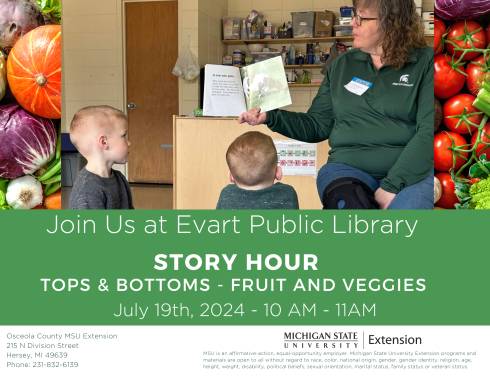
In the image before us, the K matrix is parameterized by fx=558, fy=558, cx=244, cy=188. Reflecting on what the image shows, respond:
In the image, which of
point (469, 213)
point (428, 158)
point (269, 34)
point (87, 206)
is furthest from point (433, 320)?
point (269, 34)

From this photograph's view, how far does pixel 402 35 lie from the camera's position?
1.67m

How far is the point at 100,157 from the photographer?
1.83m

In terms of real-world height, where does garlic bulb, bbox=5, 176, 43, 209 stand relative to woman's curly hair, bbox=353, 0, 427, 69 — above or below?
below

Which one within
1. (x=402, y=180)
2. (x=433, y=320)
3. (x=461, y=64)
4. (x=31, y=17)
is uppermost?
(x=31, y=17)

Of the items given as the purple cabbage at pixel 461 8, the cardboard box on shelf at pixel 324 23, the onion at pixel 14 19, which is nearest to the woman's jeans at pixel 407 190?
the purple cabbage at pixel 461 8

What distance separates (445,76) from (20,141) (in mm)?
1350

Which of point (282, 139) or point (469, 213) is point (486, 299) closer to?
point (469, 213)

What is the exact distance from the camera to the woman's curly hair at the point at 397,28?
1.65m

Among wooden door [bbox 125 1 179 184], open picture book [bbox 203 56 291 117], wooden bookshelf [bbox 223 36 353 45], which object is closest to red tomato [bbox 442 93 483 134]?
open picture book [bbox 203 56 291 117]

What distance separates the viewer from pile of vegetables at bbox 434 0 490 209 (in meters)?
1.70

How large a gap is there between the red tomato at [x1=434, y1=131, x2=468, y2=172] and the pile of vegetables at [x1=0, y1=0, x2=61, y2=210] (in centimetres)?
122

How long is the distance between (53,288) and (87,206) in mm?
286

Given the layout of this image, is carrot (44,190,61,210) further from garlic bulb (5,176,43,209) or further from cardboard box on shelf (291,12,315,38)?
cardboard box on shelf (291,12,315,38)

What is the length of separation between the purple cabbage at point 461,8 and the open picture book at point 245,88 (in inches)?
21.0
